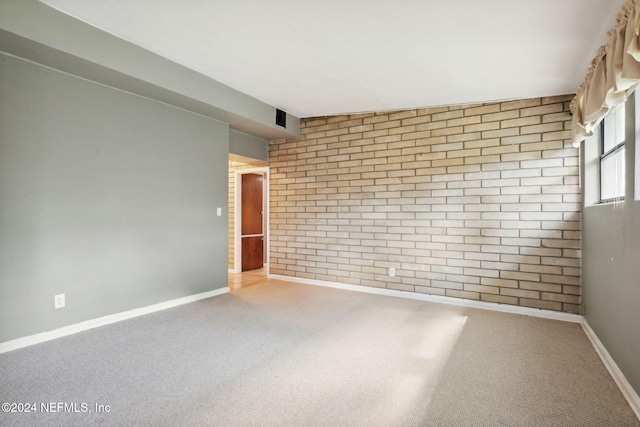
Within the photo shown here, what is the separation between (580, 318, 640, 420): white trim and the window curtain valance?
70.7 inches

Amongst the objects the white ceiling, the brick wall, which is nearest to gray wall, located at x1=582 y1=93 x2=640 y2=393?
the brick wall

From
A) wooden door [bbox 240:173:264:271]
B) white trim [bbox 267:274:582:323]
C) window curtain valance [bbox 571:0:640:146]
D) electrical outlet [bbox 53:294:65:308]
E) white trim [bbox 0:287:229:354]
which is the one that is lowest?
white trim [bbox 267:274:582:323]

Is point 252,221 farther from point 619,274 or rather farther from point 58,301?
point 619,274

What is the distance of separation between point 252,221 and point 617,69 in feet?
19.3

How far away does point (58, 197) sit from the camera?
305 cm

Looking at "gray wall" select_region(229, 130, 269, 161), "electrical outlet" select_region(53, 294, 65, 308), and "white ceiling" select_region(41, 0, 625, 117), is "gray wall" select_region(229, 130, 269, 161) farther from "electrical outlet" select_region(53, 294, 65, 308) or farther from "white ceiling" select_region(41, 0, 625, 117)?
"electrical outlet" select_region(53, 294, 65, 308)

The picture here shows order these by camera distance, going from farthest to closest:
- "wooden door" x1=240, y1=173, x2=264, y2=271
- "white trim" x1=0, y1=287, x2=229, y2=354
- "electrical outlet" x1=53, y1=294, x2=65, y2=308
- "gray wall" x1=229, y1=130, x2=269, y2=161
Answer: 1. "wooden door" x1=240, y1=173, x2=264, y2=271
2. "gray wall" x1=229, y1=130, x2=269, y2=161
3. "electrical outlet" x1=53, y1=294, x2=65, y2=308
4. "white trim" x1=0, y1=287, x2=229, y2=354

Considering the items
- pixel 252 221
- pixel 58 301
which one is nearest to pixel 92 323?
pixel 58 301

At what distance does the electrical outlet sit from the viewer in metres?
3.03

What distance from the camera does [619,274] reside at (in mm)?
2318

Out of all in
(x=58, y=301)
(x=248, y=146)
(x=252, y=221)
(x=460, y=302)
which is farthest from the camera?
(x=252, y=221)

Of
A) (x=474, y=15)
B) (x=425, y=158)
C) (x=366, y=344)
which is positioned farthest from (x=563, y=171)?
(x=366, y=344)

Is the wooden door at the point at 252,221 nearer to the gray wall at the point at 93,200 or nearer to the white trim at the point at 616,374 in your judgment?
the gray wall at the point at 93,200

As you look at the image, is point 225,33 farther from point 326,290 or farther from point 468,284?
point 468,284
